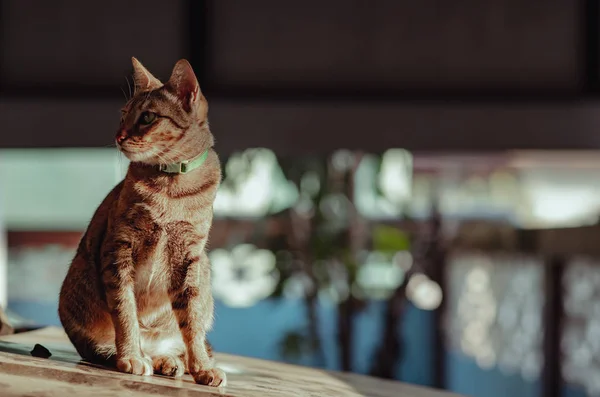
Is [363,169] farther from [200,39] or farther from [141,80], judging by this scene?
[141,80]

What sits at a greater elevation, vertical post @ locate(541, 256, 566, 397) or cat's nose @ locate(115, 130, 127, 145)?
cat's nose @ locate(115, 130, 127, 145)

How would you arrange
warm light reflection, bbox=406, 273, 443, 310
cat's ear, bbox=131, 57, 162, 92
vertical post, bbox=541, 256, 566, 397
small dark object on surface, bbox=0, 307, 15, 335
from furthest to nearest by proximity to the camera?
warm light reflection, bbox=406, 273, 443, 310
vertical post, bbox=541, 256, 566, 397
small dark object on surface, bbox=0, 307, 15, 335
cat's ear, bbox=131, 57, 162, 92

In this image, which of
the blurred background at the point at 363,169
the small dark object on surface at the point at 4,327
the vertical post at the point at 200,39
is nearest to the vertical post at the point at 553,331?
the blurred background at the point at 363,169

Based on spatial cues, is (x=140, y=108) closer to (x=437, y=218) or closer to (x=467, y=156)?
(x=437, y=218)

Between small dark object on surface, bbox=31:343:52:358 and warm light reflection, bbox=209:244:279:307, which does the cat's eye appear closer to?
small dark object on surface, bbox=31:343:52:358

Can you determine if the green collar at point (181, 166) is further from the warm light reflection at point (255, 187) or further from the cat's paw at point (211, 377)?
the warm light reflection at point (255, 187)

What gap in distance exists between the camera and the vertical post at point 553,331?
3.30 metres

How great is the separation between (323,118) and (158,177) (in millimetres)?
1231

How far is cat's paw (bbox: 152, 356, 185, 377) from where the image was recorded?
3.18 ft

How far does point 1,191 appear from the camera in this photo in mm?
4672

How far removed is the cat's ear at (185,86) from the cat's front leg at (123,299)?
20 cm

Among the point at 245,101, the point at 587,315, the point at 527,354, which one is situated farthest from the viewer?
the point at 527,354

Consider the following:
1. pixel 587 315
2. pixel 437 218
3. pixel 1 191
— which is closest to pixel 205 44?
pixel 587 315

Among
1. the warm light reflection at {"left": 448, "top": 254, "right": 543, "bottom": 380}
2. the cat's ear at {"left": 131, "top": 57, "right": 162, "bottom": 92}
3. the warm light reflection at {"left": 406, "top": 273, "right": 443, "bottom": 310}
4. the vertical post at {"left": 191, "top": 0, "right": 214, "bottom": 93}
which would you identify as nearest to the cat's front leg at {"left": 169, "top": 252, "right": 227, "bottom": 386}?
the cat's ear at {"left": 131, "top": 57, "right": 162, "bottom": 92}
